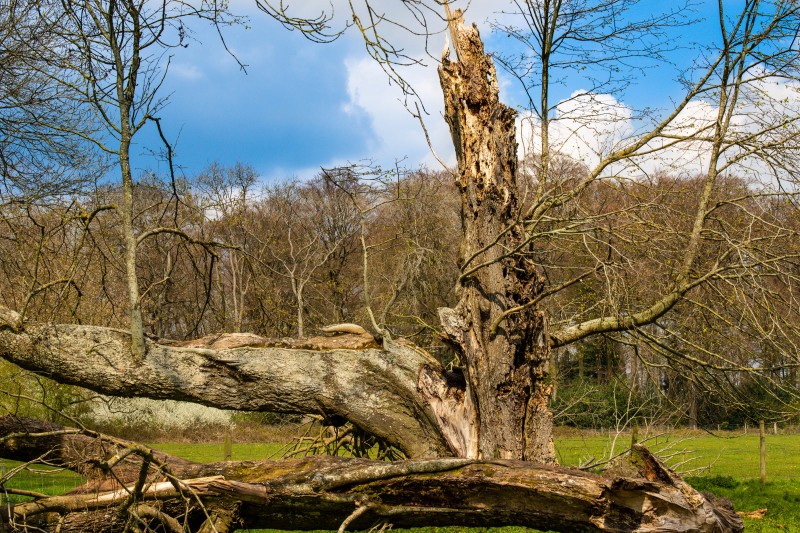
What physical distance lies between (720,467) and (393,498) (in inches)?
593

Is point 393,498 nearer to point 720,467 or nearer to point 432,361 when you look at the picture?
point 432,361

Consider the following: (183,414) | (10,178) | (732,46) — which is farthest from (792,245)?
(183,414)

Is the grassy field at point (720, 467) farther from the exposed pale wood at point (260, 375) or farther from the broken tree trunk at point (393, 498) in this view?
the exposed pale wood at point (260, 375)

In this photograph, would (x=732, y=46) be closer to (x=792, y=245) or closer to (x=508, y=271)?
(x=792, y=245)

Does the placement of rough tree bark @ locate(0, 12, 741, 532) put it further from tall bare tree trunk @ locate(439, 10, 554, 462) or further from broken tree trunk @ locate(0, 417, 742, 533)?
broken tree trunk @ locate(0, 417, 742, 533)

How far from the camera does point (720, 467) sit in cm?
1733

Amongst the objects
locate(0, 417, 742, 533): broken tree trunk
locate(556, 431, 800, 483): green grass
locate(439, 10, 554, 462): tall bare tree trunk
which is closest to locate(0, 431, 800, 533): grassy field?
locate(556, 431, 800, 483): green grass

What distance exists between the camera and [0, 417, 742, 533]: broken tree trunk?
448 cm

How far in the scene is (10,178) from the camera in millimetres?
8445

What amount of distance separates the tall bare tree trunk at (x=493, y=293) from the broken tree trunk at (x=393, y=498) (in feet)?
7.97

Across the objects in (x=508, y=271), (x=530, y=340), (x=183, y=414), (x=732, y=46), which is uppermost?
(x=732, y=46)

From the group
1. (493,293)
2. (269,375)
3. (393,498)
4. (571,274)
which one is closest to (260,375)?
(269,375)

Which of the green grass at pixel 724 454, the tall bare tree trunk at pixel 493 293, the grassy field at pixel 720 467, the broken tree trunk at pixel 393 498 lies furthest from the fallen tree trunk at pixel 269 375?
the green grass at pixel 724 454

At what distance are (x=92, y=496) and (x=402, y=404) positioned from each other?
135 inches
